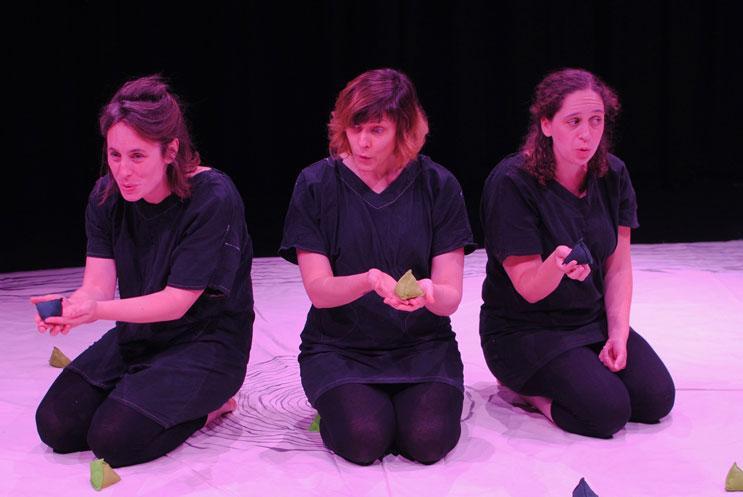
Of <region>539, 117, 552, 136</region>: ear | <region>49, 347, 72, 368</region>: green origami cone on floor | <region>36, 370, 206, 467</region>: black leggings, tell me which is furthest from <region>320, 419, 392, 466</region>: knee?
<region>49, 347, 72, 368</region>: green origami cone on floor

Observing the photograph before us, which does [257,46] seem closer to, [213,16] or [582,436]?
[213,16]

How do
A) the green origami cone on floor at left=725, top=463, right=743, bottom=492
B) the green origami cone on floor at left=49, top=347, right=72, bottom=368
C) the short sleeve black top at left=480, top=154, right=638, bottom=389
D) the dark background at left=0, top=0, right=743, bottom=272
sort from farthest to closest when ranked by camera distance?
the dark background at left=0, top=0, right=743, bottom=272 → the green origami cone on floor at left=49, top=347, right=72, bottom=368 → the short sleeve black top at left=480, top=154, right=638, bottom=389 → the green origami cone on floor at left=725, top=463, right=743, bottom=492

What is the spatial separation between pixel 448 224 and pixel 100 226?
0.87 meters

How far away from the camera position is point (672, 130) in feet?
24.0

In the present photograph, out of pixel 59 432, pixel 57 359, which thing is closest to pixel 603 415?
pixel 59 432

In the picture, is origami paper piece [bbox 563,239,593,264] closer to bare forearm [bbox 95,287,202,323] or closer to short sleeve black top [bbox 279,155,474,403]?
short sleeve black top [bbox 279,155,474,403]

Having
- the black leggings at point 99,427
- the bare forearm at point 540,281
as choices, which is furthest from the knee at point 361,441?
the bare forearm at point 540,281

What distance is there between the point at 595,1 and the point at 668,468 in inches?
220

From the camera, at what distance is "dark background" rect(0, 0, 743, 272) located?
237 inches

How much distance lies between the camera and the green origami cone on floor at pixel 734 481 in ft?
6.18

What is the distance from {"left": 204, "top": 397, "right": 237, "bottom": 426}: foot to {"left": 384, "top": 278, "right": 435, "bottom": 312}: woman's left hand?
610 millimetres

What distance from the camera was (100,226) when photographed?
90.8 inches

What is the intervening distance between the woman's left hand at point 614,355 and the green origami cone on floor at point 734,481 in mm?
492

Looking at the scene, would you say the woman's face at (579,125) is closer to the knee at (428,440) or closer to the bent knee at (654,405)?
the bent knee at (654,405)
